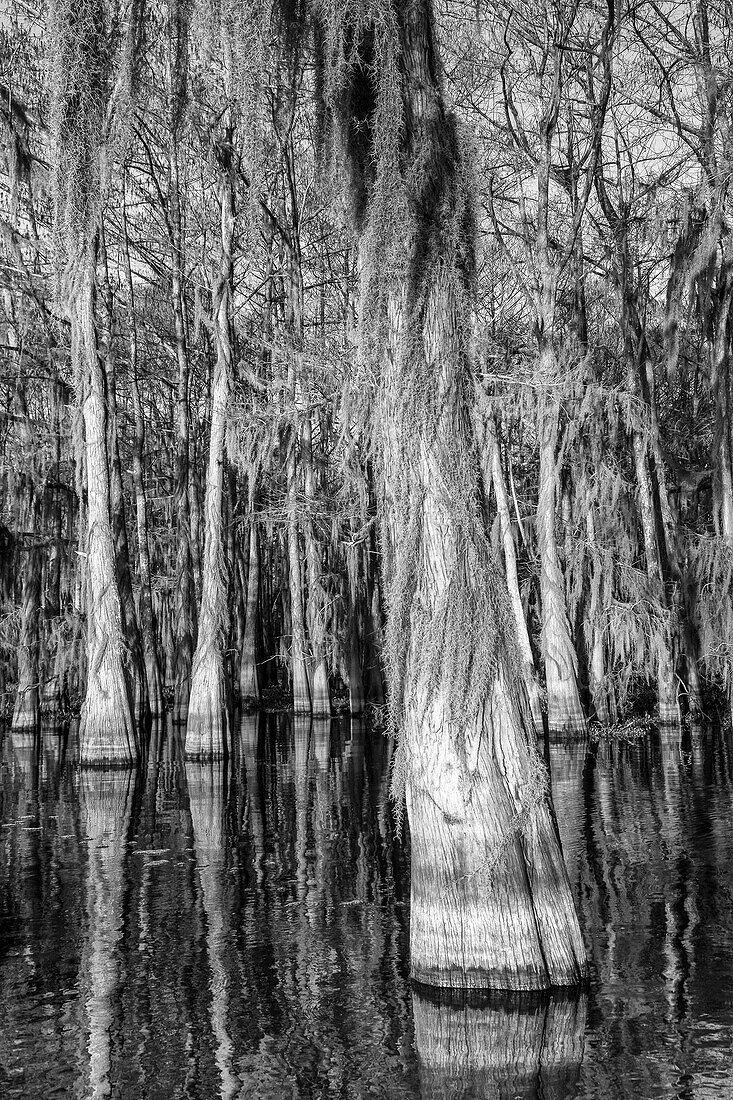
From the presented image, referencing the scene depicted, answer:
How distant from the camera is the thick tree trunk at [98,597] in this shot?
1619 centimetres

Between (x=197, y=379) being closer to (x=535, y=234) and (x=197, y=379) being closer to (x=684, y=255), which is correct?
(x=535, y=234)

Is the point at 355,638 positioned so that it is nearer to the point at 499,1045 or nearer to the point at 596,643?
the point at 596,643

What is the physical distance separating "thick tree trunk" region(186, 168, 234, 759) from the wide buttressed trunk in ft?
38.6

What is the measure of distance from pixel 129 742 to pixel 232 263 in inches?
350

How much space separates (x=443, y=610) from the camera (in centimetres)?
557

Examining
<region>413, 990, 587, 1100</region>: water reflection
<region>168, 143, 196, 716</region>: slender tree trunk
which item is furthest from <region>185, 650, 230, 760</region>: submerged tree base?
<region>413, 990, 587, 1100</region>: water reflection

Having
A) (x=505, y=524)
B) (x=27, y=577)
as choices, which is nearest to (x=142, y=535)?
(x=27, y=577)

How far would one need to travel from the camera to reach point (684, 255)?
17891mm

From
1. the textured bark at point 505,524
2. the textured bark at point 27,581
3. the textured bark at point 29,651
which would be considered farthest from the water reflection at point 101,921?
the textured bark at point 27,581

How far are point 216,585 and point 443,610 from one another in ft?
41.9

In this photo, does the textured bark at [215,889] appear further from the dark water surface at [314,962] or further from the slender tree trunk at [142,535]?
the slender tree trunk at [142,535]

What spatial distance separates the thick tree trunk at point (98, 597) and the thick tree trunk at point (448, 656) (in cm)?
1110

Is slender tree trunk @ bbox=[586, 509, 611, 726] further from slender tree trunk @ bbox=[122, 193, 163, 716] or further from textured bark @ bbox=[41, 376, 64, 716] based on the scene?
textured bark @ bbox=[41, 376, 64, 716]

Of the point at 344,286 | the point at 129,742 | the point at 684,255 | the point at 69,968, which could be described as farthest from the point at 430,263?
the point at 344,286
